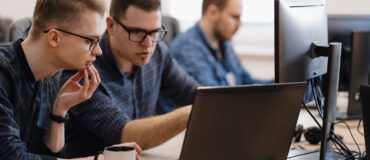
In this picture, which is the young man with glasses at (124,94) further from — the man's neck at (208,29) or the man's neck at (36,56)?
the man's neck at (208,29)

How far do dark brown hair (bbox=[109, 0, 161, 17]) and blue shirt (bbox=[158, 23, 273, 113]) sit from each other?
0.82 metres

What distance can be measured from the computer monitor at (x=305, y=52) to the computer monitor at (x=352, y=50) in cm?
53

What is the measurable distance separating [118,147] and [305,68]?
0.66 metres

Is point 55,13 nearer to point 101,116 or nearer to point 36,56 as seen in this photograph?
point 36,56

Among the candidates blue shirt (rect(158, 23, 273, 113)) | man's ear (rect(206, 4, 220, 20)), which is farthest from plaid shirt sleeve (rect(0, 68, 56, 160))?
man's ear (rect(206, 4, 220, 20))

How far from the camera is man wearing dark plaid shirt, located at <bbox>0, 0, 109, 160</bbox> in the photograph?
1349 millimetres

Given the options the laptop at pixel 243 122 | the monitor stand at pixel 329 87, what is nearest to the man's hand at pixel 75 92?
the laptop at pixel 243 122

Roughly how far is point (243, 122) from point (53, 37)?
0.63 meters

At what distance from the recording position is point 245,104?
3.73ft

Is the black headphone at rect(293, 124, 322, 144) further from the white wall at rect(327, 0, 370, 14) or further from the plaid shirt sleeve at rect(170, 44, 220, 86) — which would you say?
the white wall at rect(327, 0, 370, 14)

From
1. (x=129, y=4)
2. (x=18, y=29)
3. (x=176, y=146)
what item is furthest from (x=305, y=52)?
(x=18, y=29)

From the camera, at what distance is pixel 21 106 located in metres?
1.46

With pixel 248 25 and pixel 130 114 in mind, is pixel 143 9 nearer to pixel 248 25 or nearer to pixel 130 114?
pixel 130 114

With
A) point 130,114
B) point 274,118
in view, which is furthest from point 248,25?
point 274,118
